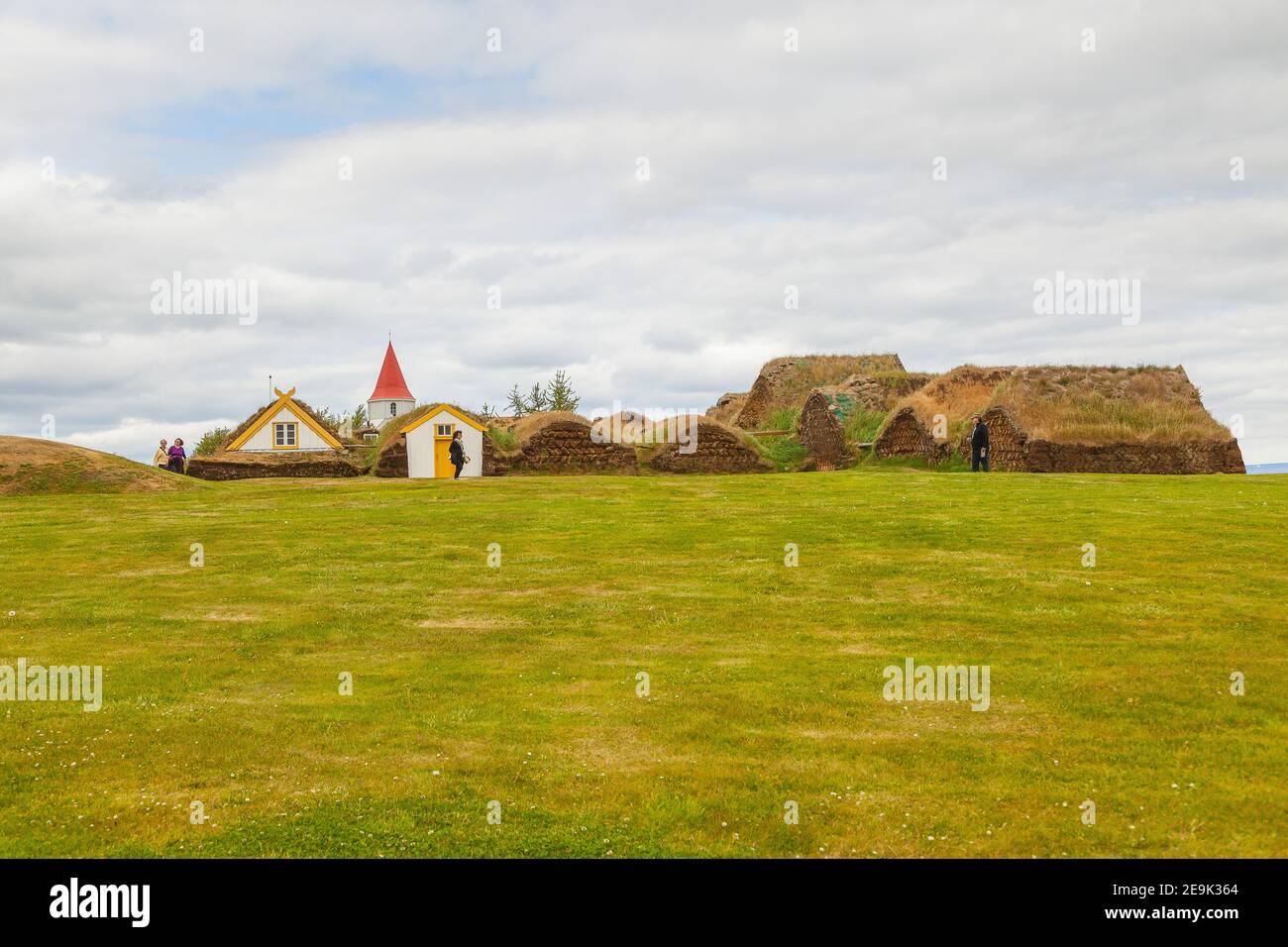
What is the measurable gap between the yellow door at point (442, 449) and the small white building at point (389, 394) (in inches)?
2341

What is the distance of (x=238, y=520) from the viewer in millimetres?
24172

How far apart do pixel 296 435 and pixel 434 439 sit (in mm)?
14735

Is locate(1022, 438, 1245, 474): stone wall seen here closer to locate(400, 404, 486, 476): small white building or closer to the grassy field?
the grassy field

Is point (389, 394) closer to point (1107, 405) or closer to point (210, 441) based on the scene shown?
point (210, 441)

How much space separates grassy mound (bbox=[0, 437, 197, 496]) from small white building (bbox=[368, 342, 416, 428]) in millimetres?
75187

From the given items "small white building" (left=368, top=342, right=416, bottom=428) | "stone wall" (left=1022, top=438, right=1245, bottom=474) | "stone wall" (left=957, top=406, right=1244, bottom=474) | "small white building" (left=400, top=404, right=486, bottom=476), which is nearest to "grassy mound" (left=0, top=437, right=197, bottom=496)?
"small white building" (left=400, top=404, right=486, bottom=476)

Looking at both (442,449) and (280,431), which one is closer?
(442,449)

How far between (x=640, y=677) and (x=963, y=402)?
38669 millimetres

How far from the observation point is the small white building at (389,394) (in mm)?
109438

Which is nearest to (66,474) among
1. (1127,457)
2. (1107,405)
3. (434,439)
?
(434,439)

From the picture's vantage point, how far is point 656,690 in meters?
11.0

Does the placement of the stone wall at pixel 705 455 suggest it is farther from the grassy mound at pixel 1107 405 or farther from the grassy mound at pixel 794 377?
the grassy mound at pixel 794 377

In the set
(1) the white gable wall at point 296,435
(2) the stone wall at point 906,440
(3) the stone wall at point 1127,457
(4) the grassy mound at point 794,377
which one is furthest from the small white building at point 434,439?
(3) the stone wall at point 1127,457

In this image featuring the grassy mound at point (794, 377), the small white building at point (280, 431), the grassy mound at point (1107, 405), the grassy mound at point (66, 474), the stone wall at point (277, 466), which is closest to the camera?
the grassy mound at point (66, 474)
